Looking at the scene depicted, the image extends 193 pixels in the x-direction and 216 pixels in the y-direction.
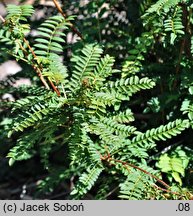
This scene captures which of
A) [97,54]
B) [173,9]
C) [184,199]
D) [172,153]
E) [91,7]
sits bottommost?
[184,199]

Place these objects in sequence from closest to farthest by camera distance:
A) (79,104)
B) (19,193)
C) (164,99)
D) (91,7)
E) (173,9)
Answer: (79,104) → (173,9) → (164,99) → (91,7) → (19,193)

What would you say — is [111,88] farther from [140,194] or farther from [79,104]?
[140,194]

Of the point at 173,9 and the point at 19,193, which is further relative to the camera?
the point at 19,193

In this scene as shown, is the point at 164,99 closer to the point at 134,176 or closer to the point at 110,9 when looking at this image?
the point at 134,176

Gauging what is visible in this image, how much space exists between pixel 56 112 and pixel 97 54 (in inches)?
13.9

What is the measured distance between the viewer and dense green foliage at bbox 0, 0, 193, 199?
219cm

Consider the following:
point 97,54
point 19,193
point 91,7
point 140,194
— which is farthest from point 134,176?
point 19,193

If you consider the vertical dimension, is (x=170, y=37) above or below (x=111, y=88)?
above

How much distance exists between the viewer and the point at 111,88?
7.46ft

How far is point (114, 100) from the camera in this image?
215cm

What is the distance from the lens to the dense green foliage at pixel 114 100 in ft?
7.20

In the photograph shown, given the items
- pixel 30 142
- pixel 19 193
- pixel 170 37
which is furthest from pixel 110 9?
pixel 19 193

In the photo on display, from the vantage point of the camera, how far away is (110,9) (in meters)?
3.00

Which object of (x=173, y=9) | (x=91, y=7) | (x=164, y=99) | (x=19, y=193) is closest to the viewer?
(x=173, y=9)
